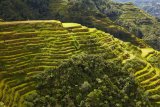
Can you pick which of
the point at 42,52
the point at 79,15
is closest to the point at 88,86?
the point at 42,52

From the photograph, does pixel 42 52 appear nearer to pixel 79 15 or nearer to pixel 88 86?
pixel 88 86

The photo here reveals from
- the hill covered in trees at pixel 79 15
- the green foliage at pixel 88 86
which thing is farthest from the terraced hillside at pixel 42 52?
the hill covered in trees at pixel 79 15

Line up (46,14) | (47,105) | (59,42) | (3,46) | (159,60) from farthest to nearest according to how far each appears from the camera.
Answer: (46,14)
(159,60)
(59,42)
(3,46)
(47,105)

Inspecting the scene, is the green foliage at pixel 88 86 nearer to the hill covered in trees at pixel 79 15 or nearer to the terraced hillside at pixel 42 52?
the terraced hillside at pixel 42 52

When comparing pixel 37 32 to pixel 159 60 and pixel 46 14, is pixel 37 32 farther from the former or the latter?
pixel 46 14

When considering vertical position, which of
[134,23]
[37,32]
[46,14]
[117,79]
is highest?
[37,32]

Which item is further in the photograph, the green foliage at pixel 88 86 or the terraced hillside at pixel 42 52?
the terraced hillside at pixel 42 52

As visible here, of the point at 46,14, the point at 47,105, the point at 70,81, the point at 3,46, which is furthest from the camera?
the point at 46,14

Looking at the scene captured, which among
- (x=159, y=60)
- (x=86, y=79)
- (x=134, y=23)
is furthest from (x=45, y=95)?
(x=134, y=23)
